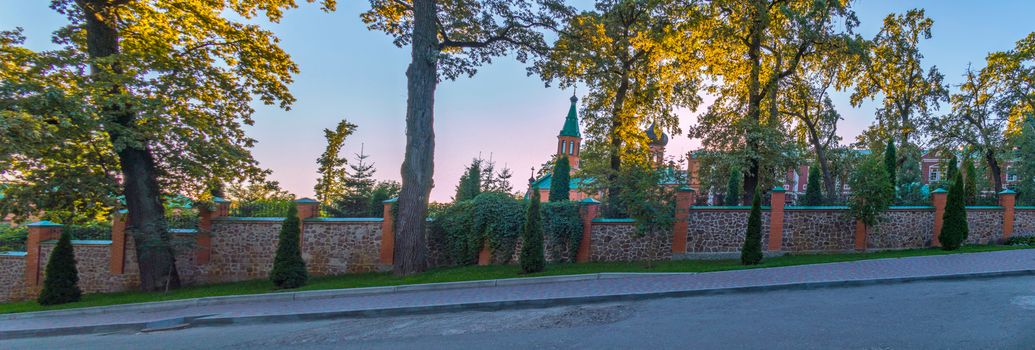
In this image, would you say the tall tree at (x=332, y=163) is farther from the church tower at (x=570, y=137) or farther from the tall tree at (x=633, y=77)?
the church tower at (x=570, y=137)

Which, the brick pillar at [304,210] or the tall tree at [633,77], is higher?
the tall tree at [633,77]

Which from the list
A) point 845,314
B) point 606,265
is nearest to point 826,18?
point 606,265

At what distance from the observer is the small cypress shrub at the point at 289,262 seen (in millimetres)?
13359

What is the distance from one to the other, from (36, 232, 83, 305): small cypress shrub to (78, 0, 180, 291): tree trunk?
137 cm

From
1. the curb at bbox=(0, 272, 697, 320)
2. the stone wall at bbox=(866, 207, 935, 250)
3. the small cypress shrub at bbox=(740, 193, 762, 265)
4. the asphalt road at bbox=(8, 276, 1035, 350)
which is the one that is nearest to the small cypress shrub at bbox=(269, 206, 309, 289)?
the curb at bbox=(0, 272, 697, 320)

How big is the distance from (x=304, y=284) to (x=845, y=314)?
11.5m

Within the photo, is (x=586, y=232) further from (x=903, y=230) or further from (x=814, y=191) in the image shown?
(x=814, y=191)

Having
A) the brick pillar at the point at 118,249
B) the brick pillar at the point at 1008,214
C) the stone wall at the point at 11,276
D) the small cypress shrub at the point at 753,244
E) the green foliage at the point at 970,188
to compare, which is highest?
the green foliage at the point at 970,188

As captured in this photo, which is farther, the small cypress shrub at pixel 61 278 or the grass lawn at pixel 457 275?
the small cypress shrub at pixel 61 278

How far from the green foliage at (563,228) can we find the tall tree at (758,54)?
8.34m

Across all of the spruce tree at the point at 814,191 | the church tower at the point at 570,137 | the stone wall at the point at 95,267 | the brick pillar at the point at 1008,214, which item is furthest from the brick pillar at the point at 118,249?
the church tower at the point at 570,137

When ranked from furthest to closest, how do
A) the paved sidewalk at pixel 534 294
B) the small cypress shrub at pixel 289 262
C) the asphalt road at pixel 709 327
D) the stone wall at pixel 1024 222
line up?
1. the stone wall at pixel 1024 222
2. the small cypress shrub at pixel 289 262
3. the paved sidewalk at pixel 534 294
4. the asphalt road at pixel 709 327

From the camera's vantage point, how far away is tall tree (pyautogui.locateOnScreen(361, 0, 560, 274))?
14.4m

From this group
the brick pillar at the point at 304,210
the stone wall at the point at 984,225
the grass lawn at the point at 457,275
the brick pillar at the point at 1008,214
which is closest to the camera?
the grass lawn at the point at 457,275
